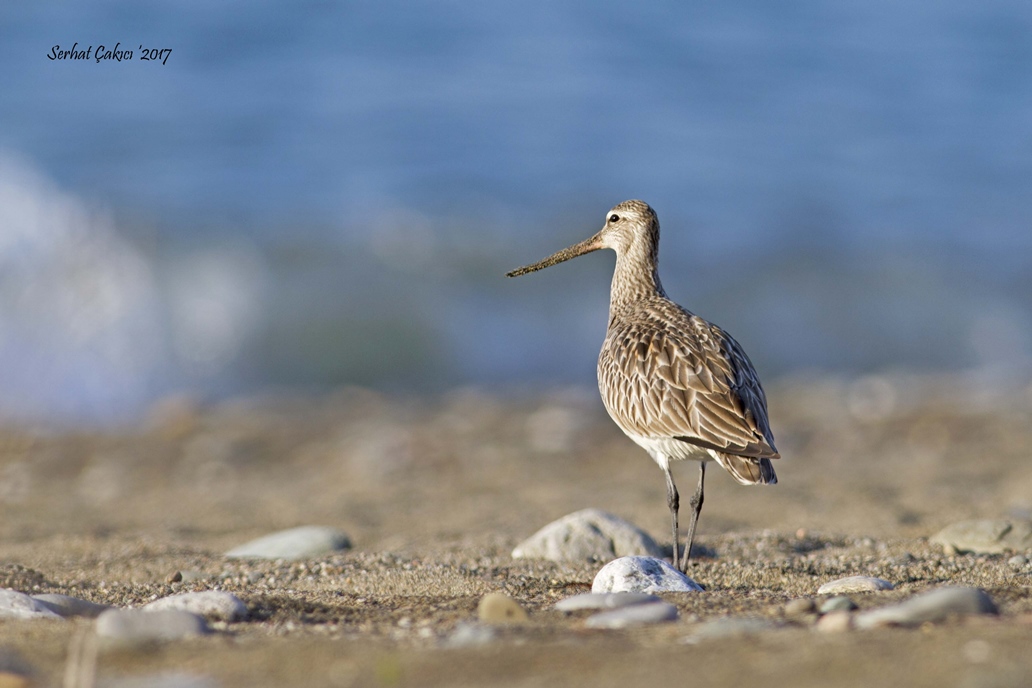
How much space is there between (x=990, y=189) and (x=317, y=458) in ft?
45.7

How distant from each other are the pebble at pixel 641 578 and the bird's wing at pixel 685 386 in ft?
2.40

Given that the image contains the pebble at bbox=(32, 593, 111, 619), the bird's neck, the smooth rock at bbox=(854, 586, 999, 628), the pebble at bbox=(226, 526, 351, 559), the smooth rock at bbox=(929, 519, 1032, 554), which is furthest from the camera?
the bird's neck

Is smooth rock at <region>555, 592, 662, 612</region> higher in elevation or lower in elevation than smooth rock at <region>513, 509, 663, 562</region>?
lower

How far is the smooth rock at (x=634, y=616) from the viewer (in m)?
3.61

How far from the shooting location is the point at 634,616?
3.65 metres

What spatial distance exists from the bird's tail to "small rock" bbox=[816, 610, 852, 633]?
1.57 m

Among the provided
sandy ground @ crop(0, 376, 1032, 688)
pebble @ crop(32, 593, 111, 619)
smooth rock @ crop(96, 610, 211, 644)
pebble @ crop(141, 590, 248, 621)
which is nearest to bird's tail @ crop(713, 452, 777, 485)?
sandy ground @ crop(0, 376, 1032, 688)

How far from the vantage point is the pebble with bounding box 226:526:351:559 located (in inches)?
244

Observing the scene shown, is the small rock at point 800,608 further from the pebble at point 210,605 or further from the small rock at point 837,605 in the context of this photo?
the pebble at point 210,605

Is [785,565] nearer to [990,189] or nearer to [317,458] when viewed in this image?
[317,458]

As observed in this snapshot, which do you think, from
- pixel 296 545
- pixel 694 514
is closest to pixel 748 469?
pixel 694 514

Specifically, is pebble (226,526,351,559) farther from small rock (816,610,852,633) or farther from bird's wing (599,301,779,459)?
small rock (816,610,852,633)

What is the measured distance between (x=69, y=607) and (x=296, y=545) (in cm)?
209

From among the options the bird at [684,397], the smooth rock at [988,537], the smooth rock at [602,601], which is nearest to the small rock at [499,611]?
the smooth rock at [602,601]
